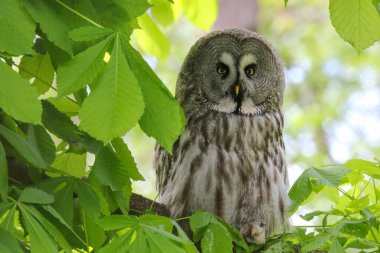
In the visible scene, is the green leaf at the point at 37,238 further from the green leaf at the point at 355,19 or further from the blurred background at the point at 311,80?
the blurred background at the point at 311,80

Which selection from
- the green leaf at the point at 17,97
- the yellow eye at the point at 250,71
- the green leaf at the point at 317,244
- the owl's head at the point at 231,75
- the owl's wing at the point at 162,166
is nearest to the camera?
the green leaf at the point at 17,97

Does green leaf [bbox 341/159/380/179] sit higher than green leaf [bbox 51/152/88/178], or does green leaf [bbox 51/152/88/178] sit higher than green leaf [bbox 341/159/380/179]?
green leaf [bbox 341/159/380/179]

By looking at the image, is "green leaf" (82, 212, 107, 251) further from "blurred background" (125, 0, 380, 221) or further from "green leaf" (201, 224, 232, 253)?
"blurred background" (125, 0, 380, 221)

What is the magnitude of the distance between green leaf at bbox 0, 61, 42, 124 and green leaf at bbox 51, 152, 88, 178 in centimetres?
75

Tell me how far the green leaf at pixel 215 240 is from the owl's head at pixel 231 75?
1.57 meters

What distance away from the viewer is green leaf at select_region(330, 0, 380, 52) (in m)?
1.88

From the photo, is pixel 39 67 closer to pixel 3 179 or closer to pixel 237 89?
pixel 3 179

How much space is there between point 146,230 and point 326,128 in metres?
9.76

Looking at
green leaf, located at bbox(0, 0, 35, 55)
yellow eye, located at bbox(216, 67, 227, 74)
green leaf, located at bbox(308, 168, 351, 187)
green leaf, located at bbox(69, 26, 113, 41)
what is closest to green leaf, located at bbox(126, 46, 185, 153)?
green leaf, located at bbox(69, 26, 113, 41)

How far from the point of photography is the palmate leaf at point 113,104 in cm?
147

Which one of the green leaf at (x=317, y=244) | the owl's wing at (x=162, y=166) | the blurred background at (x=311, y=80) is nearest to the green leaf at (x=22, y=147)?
the green leaf at (x=317, y=244)

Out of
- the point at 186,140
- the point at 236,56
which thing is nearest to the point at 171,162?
the point at 186,140

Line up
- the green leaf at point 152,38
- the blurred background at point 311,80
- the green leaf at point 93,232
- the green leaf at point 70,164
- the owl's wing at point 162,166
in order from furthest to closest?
the blurred background at point 311,80, the owl's wing at point 162,166, the green leaf at point 152,38, the green leaf at point 70,164, the green leaf at point 93,232

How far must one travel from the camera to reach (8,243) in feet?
4.88
